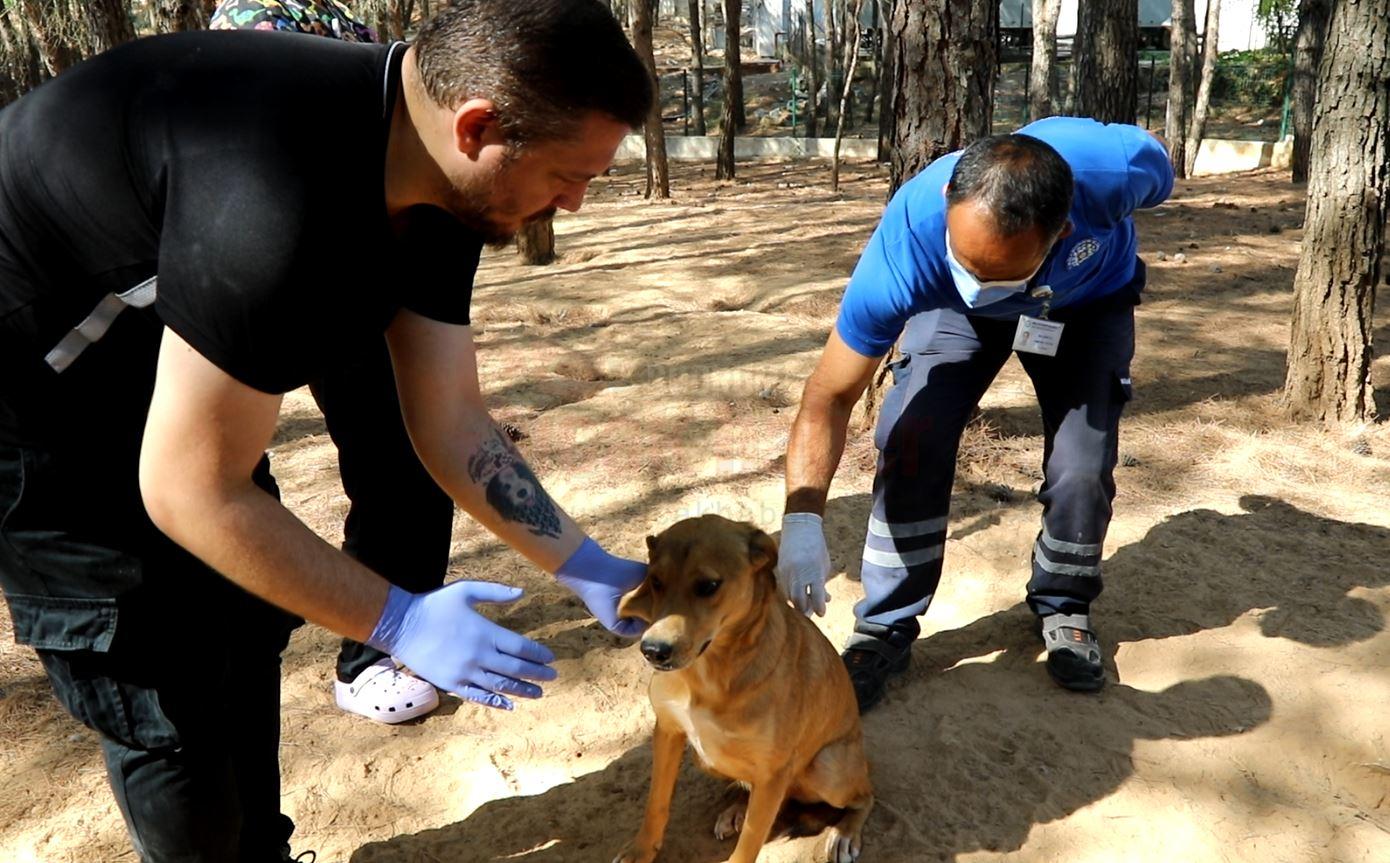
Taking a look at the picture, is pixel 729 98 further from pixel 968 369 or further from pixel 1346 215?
pixel 968 369

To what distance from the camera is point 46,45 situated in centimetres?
1065

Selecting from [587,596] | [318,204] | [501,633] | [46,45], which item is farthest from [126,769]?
[46,45]

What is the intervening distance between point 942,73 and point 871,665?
125 inches

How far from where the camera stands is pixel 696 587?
275cm

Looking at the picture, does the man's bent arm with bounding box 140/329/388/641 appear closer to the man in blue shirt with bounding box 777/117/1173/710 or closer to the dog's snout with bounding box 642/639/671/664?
the dog's snout with bounding box 642/639/671/664

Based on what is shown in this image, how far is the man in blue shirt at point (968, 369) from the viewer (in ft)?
11.0

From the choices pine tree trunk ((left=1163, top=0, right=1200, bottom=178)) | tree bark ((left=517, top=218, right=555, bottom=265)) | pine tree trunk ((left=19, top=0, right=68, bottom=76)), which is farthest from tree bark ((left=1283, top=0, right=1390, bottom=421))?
pine tree trunk ((left=19, top=0, right=68, bottom=76))

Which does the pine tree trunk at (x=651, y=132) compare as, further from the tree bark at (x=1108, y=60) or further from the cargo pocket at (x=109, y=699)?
the cargo pocket at (x=109, y=699)

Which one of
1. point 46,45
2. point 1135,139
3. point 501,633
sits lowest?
point 501,633

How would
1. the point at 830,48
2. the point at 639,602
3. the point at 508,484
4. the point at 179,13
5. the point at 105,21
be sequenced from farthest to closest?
the point at 830,48 → the point at 105,21 → the point at 179,13 → the point at 639,602 → the point at 508,484

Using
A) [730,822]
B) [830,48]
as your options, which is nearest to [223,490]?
[730,822]

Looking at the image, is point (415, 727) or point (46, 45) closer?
point (415, 727)

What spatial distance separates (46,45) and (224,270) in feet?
37.1

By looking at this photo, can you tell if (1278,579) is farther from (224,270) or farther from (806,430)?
(224,270)
